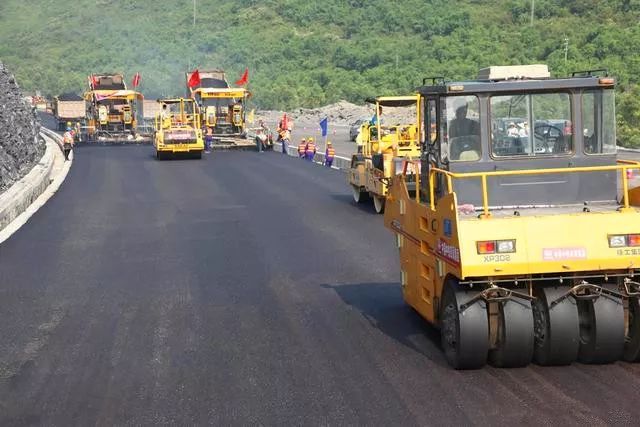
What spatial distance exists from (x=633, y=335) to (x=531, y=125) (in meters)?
2.18

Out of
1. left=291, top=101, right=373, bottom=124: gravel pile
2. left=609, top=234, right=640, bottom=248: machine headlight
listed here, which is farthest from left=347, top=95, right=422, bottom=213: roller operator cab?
left=291, top=101, right=373, bottom=124: gravel pile

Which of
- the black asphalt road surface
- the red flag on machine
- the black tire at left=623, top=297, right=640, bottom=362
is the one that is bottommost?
the black asphalt road surface

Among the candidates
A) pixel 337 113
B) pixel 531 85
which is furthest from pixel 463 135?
pixel 337 113

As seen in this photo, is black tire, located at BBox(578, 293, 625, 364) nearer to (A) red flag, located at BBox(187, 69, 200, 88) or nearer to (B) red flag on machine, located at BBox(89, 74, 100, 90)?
(A) red flag, located at BBox(187, 69, 200, 88)

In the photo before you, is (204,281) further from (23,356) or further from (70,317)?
(23,356)

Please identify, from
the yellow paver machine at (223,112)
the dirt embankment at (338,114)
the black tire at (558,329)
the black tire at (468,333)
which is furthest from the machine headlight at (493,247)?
the dirt embankment at (338,114)

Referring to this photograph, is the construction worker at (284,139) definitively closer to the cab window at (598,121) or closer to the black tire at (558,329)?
the cab window at (598,121)

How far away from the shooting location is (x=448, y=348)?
27.1 ft

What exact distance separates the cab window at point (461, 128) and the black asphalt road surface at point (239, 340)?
1.79 metres

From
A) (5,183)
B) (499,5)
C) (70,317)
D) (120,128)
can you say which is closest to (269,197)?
(5,183)

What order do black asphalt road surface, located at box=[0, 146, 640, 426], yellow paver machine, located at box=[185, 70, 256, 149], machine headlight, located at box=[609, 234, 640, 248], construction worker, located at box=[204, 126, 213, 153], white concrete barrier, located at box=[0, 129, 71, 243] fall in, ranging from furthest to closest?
1. yellow paver machine, located at box=[185, 70, 256, 149]
2. construction worker, located at box=[204, 126, 213, 153]
3. white concrete barrier, located at box=[0, 129, 71, 243]
4. machine headlight, located at box=[609, 234, 640, 248]
5. black asphalt road surface, located at box=[0, 146, 640, 426]

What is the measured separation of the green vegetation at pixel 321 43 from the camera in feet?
245

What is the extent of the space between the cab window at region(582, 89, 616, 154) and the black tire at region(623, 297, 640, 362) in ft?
5.45

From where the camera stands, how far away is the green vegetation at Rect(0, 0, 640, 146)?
74.6m
